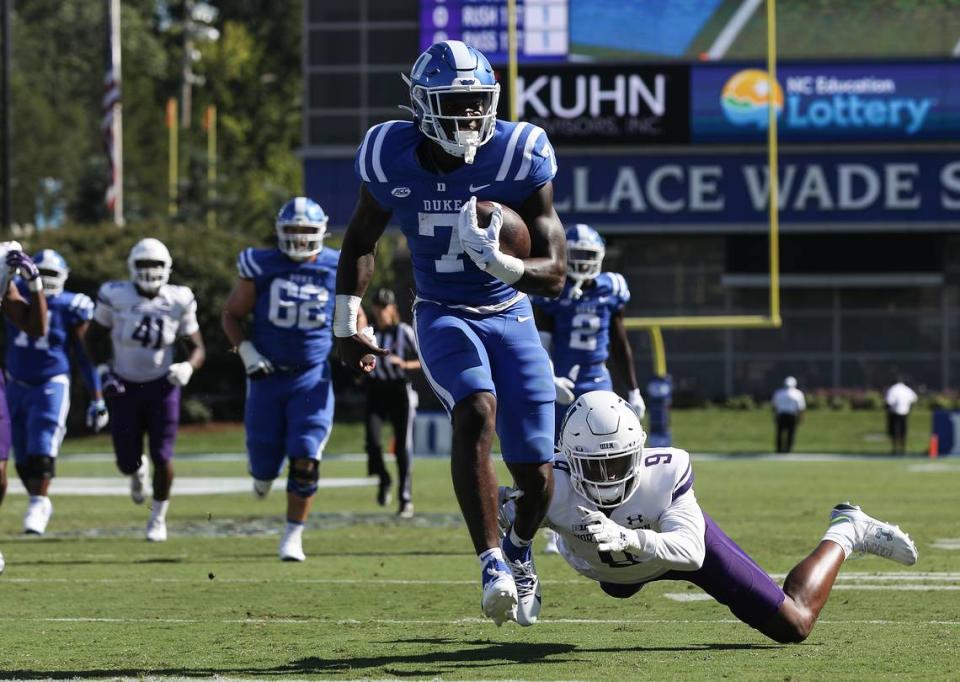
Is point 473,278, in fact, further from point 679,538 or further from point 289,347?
point 289,347

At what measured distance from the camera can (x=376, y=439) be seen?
1459 centimetres

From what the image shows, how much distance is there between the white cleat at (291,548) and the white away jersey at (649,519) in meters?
3.96

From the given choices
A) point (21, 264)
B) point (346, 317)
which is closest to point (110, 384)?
point (21, 264)

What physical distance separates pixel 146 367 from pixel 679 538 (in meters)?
6.23

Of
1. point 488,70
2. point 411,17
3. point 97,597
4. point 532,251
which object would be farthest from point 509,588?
point 411,17

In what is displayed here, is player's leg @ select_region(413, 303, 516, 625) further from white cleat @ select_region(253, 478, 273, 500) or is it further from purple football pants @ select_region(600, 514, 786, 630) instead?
white cleat @ select_region(253, 478, 273, 500)

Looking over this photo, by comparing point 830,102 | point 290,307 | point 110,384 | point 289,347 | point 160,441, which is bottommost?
point 160,441

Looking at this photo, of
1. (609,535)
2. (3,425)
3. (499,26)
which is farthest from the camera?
(499,26)

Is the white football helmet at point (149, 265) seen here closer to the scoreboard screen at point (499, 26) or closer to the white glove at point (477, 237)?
the white glove at point (477, 237)

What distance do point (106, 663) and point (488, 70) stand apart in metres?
2.40

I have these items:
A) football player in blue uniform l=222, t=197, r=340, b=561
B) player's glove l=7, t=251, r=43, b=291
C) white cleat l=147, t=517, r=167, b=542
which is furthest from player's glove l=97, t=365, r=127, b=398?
player's glove l=7, t=251, r=43, b=291

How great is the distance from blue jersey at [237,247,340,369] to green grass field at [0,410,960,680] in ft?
3.82

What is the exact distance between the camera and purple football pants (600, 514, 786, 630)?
5.96 meters

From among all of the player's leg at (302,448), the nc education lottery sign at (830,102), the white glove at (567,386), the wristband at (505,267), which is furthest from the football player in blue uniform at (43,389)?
the nc education lottery sign at (830,102)
